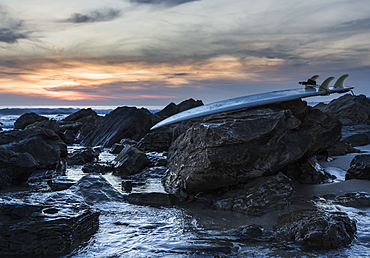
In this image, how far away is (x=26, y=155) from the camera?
796 cm

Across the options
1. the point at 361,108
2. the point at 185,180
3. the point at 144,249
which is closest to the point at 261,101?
the point at 185,180

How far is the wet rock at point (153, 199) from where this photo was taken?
19.9 ft

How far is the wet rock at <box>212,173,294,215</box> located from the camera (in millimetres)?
5605

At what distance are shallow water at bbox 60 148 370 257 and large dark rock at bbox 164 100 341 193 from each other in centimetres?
62

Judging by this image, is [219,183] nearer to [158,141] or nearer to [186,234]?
[186,234]

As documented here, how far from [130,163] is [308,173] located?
14.6 feet

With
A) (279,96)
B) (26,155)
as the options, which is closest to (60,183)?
(26,155)

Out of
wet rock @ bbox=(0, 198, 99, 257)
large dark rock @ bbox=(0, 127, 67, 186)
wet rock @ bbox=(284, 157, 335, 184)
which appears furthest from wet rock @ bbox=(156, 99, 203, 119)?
wet rock @ bbox=(0, 198, 99, 257)

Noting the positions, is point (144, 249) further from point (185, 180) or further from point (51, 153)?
point (51, 153)

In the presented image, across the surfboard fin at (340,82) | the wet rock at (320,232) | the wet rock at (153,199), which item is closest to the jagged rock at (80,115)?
the surfboard fin at (340,82)

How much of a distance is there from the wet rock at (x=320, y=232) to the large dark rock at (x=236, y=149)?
169cm

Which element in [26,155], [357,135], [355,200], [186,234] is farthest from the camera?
[357,135]

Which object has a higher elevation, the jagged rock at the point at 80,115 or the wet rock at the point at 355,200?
the jagged rock at the point at 80,115

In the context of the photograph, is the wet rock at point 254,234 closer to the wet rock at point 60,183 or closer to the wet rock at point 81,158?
the wet rock at point 60,183
